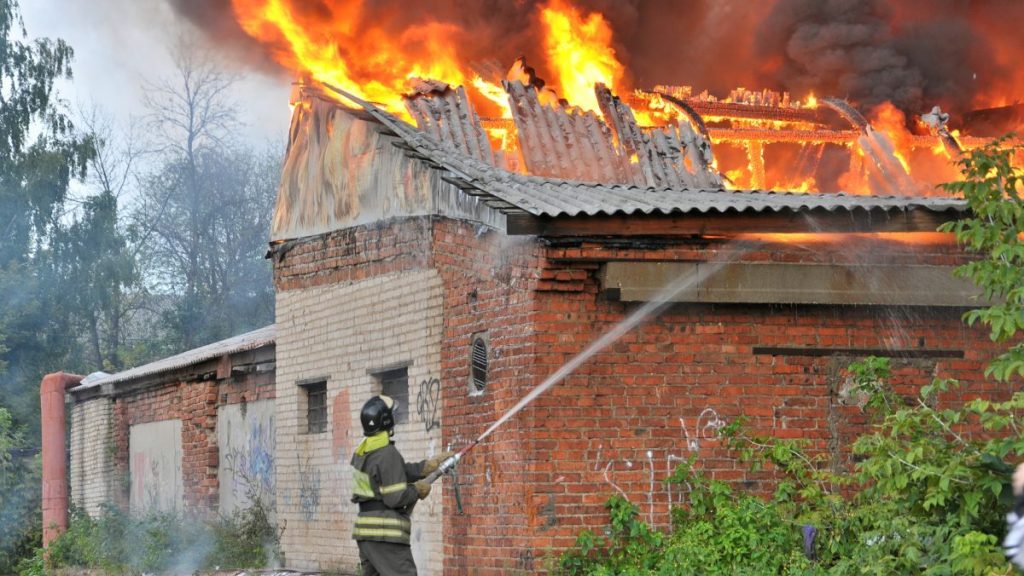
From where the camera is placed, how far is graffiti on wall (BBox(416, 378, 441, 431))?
1218cm

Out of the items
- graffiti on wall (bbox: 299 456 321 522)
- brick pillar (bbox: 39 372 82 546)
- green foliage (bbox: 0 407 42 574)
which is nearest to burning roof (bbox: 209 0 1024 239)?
graffiti on wall (bbox: 299 456 321 522)

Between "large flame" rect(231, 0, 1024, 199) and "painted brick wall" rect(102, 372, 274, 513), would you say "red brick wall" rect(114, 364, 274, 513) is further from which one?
"large flame" rect(231, 0, 1024, 199)

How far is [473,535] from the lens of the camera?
37.6ft

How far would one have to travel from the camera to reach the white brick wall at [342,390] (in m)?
12.4

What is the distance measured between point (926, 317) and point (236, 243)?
2994cm

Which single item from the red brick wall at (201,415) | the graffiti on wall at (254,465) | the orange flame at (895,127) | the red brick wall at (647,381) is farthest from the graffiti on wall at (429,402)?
the orange flame at (895,127)

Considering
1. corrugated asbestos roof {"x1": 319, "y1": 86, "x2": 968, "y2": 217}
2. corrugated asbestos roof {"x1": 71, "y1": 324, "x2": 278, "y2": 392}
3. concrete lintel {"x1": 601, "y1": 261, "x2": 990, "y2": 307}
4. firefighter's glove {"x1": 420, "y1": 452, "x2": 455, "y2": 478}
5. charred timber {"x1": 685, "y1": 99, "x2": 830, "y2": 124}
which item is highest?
charred timber {"x1": 685, "y1": 99, "x2": 830, "y2": 124}

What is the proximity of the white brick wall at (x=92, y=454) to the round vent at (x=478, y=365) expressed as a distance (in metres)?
12.3

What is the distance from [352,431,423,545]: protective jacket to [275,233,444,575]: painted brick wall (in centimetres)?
325

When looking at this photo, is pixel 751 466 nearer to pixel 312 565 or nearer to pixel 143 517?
pixel 312 565

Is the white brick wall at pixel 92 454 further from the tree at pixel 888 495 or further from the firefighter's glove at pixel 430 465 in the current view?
the firefighter's glove at pixel 430 465

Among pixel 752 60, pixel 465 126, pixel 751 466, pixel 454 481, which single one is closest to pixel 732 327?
pixel 751 466

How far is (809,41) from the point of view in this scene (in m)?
17.7

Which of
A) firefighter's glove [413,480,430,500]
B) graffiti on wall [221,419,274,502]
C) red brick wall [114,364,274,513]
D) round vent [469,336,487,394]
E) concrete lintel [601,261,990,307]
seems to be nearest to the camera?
firefighter's glove [413,480,430,500]
